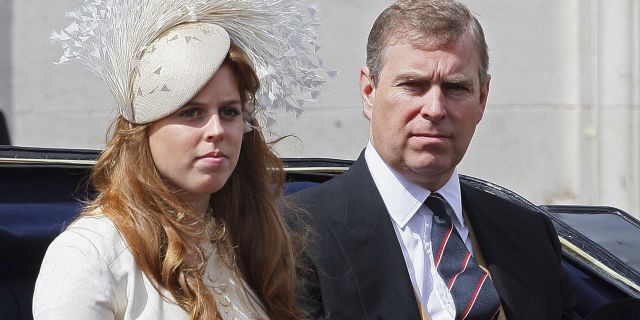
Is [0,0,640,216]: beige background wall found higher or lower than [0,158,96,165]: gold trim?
lower

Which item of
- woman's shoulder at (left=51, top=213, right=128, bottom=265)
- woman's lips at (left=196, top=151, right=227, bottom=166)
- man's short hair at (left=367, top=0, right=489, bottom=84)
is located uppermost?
man's short hair at (left=367, top=0, right=489, bottom=84)

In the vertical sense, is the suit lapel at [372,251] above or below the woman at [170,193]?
below

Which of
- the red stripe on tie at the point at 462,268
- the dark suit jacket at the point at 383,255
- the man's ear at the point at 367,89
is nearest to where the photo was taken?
the dark suit jacket at the point at 383,255

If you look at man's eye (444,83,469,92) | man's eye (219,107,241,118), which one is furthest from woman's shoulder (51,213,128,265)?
man's eye (444,83,469,92)

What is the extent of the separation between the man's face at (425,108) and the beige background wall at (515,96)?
312 cm

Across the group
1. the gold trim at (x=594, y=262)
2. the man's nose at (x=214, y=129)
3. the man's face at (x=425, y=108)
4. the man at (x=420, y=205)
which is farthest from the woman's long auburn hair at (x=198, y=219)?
the gold trim at (x=594, y=262)

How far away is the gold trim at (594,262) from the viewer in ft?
9.64

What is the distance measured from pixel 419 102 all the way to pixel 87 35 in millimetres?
820

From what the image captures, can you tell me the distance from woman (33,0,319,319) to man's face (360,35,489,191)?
19.3 inches

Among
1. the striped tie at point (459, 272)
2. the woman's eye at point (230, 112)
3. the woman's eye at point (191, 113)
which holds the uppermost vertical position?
the woman's eye at point (191, 113)

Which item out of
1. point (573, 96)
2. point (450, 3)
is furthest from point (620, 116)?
point (450, 3)

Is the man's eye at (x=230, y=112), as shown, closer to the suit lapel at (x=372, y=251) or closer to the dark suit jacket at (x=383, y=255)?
the dark suit jacket at (x=383, y=255)

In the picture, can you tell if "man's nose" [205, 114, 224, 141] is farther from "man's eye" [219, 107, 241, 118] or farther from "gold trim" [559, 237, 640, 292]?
"gold trim" [559, 237, 640, 292]

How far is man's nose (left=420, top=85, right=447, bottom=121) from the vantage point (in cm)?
269
